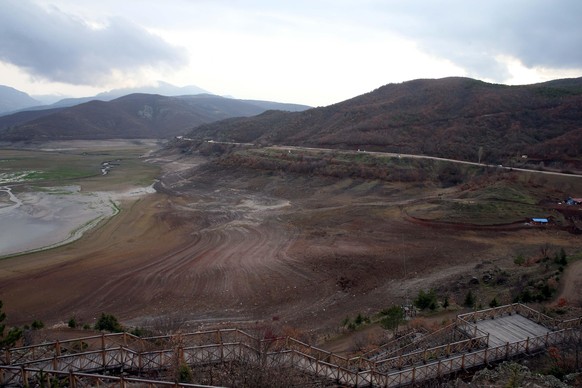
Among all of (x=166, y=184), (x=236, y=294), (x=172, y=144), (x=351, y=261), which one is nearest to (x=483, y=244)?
(x=351, y=261)

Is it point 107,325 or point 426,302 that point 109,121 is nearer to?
point 107,325

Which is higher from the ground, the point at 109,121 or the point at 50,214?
the point at 109,121

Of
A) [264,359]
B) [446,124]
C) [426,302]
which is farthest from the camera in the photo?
[446,124]

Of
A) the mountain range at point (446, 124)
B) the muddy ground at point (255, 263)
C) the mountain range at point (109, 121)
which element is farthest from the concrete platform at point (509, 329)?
the mountain range at point (109, 121)

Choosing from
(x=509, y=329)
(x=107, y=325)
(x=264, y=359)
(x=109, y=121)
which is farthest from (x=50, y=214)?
(x=109, y=121)

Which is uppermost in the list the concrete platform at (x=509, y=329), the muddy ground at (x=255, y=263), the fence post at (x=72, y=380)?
the fence post at (x=72, y=380)

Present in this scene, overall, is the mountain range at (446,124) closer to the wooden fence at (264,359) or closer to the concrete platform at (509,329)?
the concrete platform at (509,329)

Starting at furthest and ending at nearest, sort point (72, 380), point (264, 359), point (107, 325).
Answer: point (107, 325), point (264, 359), point (72, 380)

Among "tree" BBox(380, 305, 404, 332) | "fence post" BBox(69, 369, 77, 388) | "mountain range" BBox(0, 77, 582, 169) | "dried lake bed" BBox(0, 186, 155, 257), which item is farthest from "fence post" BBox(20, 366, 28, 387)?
"mountain range" BBox(0, 77, 582, 169)
